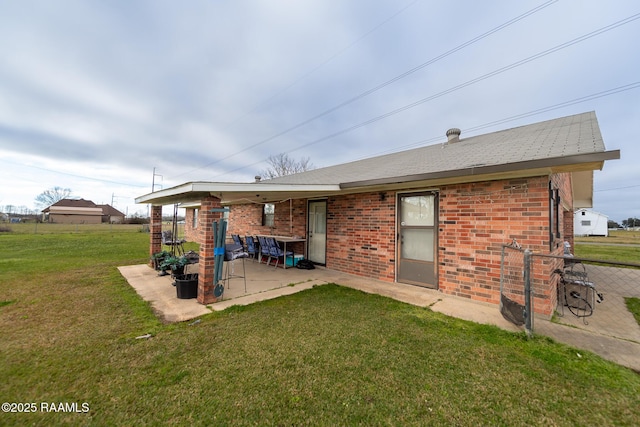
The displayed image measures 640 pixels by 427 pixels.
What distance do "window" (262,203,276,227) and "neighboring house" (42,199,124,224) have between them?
158 ft

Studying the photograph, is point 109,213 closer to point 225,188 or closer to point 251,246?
point 251,246

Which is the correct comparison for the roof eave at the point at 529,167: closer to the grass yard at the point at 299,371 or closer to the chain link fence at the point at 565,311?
the chain link fence at the point at 565,311

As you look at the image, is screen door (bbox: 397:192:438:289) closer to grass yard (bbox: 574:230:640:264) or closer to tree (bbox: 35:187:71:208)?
grass yard (bbox: 574:230:640:264)

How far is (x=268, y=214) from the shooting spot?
10.2 metres

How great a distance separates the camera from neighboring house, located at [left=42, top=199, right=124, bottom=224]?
42.7m

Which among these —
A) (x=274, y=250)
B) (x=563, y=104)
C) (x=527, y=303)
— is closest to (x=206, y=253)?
(x=274, y=250)

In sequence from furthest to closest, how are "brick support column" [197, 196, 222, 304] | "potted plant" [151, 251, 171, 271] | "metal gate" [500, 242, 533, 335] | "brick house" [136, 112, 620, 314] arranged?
1. "potted plant" [151, 251, 171, 271]
2. "brick support column" [197, 196, 222, 304]
3. "brick house" [136, 112, 620, 314]
4. "metal gate" [500, 242, 533, 335]

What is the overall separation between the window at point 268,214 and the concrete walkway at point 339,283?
2805mm

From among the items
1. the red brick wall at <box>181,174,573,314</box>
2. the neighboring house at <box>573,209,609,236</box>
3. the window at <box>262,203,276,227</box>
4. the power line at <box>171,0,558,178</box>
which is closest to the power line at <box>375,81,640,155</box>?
the power line at <box>171,0,558,178</box>

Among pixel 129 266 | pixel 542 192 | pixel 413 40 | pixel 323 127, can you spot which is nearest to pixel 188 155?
pixel 323 127

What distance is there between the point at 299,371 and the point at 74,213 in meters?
61.1

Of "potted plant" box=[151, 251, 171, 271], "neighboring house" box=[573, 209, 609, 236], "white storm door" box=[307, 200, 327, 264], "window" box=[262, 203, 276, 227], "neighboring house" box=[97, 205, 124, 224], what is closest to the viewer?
"potted plant" box=[151, 251, 171, 271]

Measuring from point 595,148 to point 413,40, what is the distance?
26.0 feet

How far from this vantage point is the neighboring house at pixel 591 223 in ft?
119
